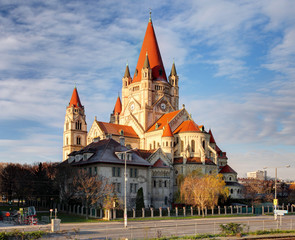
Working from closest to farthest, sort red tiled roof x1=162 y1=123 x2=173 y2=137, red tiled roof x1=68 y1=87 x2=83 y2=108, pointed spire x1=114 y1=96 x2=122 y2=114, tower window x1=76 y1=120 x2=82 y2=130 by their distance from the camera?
red tiled roof x1=162 y1=123 x2=173 y2=137 < tower window x1=76 y1=120 x2=82 y2=130 < red tiled roof x1=68 y1=87 x2=83 y2=108 < pointed spire x1=114 y1=96 x2=122 y2=114

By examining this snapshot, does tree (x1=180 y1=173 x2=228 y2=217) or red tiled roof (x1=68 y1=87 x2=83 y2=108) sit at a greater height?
red tiled roof (x1=68 y1=87 x2=83 y2=108)

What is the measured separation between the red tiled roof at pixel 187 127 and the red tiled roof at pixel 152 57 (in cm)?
1705

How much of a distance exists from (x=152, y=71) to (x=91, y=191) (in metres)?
52.6

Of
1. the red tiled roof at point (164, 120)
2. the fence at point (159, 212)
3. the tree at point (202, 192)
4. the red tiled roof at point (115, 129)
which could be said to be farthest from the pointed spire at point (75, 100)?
the tree at point (202, 192)

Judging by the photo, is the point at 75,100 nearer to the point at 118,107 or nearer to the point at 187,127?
the point at 118,107

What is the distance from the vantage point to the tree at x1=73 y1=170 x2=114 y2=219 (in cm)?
5450

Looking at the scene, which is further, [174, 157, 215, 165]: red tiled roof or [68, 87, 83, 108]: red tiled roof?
[68, 87, 83, 108]: red tiled roof

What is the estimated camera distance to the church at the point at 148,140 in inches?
2554

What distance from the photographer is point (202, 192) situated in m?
63.9

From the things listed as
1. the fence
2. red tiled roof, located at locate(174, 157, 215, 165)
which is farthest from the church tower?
the fence

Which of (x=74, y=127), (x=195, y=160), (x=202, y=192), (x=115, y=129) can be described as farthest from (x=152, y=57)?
(x=202, y=192)

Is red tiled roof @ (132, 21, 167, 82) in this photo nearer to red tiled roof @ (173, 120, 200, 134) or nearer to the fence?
red tiled roof @ (173, 120, 200, 134)

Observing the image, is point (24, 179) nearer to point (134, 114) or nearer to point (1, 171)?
point (1, 171)

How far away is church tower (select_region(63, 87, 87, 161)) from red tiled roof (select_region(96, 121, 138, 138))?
73.8ft
